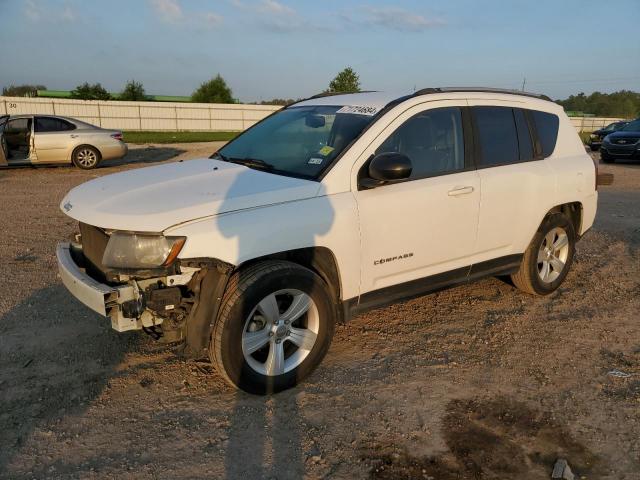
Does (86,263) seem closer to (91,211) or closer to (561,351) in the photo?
(91,211)

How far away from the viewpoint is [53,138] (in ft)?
47.2

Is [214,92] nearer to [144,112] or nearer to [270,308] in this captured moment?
[144,112]

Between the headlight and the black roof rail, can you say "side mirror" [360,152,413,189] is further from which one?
the headlight

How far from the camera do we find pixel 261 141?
4.57 metres

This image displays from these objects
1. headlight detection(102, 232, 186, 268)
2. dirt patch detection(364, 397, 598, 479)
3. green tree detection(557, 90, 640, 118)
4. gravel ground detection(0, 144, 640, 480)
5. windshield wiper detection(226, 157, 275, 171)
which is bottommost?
dirt patch detection(364, 397, 598, 479)

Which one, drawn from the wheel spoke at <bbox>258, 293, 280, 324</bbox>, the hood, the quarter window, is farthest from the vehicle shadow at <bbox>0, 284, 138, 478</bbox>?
the quarter window

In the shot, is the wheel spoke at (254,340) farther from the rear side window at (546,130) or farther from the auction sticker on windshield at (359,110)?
the rear side window at (546,130)

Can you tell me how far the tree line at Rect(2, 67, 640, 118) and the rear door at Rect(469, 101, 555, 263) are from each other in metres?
52.5

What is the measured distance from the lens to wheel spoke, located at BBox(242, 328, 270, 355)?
344 cm

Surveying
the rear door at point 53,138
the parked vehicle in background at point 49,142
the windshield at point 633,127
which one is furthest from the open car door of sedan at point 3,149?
the windshield at point 633,127

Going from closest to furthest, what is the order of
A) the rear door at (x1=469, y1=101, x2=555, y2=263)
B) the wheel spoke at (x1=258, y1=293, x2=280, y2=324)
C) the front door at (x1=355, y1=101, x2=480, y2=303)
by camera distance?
the wheel spoke at (x1=258, y1=293, x2=280, y2=324)
the front door at (x1=355, y1=101, x2=480, y2=303)
the rear door at (x1=469, y1=101, x2=555, y2=263)

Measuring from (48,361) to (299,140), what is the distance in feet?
8.06

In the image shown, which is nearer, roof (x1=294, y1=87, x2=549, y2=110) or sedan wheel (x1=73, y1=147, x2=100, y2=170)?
roof (x1=294, y1=87, x2=549, y2=110)

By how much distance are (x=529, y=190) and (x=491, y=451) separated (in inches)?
99.3
